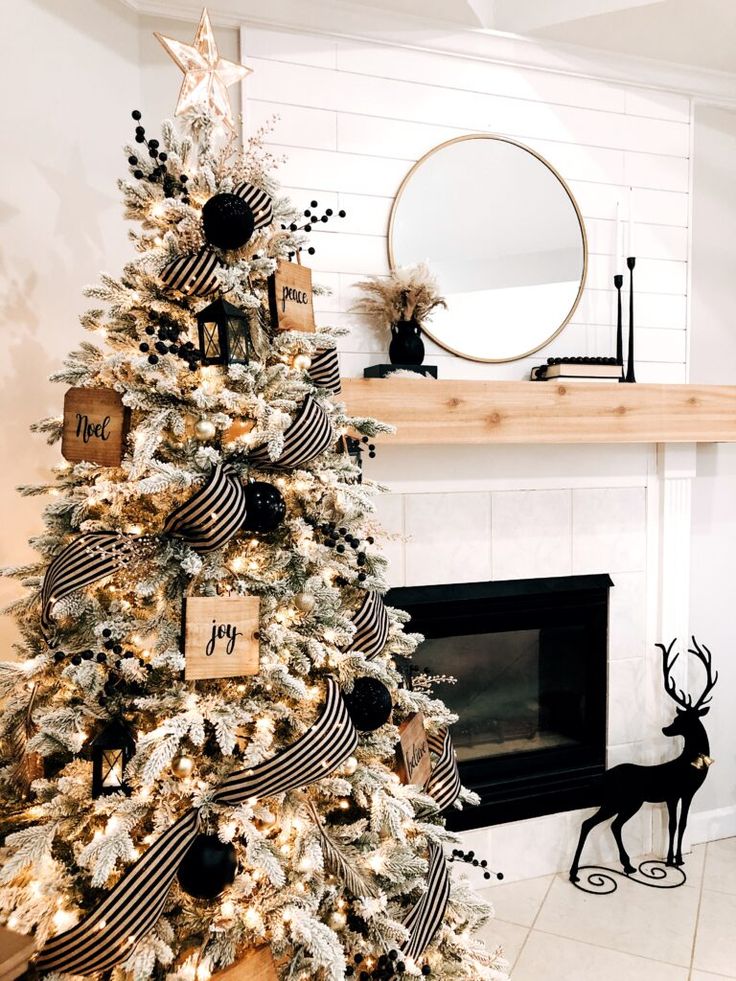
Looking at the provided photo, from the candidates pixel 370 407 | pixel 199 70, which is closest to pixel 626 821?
pixel 370 407

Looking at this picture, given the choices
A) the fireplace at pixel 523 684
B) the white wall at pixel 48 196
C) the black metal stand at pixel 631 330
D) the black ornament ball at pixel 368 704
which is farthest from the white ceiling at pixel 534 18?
the black ornament ball at pixel 368 704

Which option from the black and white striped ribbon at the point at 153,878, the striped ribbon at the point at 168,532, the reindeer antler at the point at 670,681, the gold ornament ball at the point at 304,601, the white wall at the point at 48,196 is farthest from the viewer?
the reindeer antler at the point at 670,681

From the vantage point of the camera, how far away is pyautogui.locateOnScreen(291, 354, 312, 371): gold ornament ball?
1.30 m

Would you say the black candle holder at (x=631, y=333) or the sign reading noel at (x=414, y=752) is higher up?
the black candle holder at (x=631, y=333)

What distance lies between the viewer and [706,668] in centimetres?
261

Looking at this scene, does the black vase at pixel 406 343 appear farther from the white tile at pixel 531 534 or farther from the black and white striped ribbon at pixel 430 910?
the black and white striped ribbon at pixel 430 910

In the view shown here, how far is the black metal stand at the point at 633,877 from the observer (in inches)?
96.2

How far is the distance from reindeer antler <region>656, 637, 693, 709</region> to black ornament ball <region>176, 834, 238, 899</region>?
1916 mm

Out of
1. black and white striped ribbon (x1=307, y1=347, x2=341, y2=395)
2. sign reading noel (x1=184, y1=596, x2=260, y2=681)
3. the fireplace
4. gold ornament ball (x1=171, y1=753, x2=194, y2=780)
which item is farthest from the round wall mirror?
gold ornament ball (x1=171, y1=753, x2=194, y2=780)

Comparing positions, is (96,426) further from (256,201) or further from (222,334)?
(256,201)

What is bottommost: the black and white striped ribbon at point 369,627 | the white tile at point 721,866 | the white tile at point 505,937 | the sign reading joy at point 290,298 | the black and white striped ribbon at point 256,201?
the white tile at point 721,866

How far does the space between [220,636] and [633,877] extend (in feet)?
6.96

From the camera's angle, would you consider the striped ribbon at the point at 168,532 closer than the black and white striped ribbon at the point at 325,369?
Yes

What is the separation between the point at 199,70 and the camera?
1.47 metres
